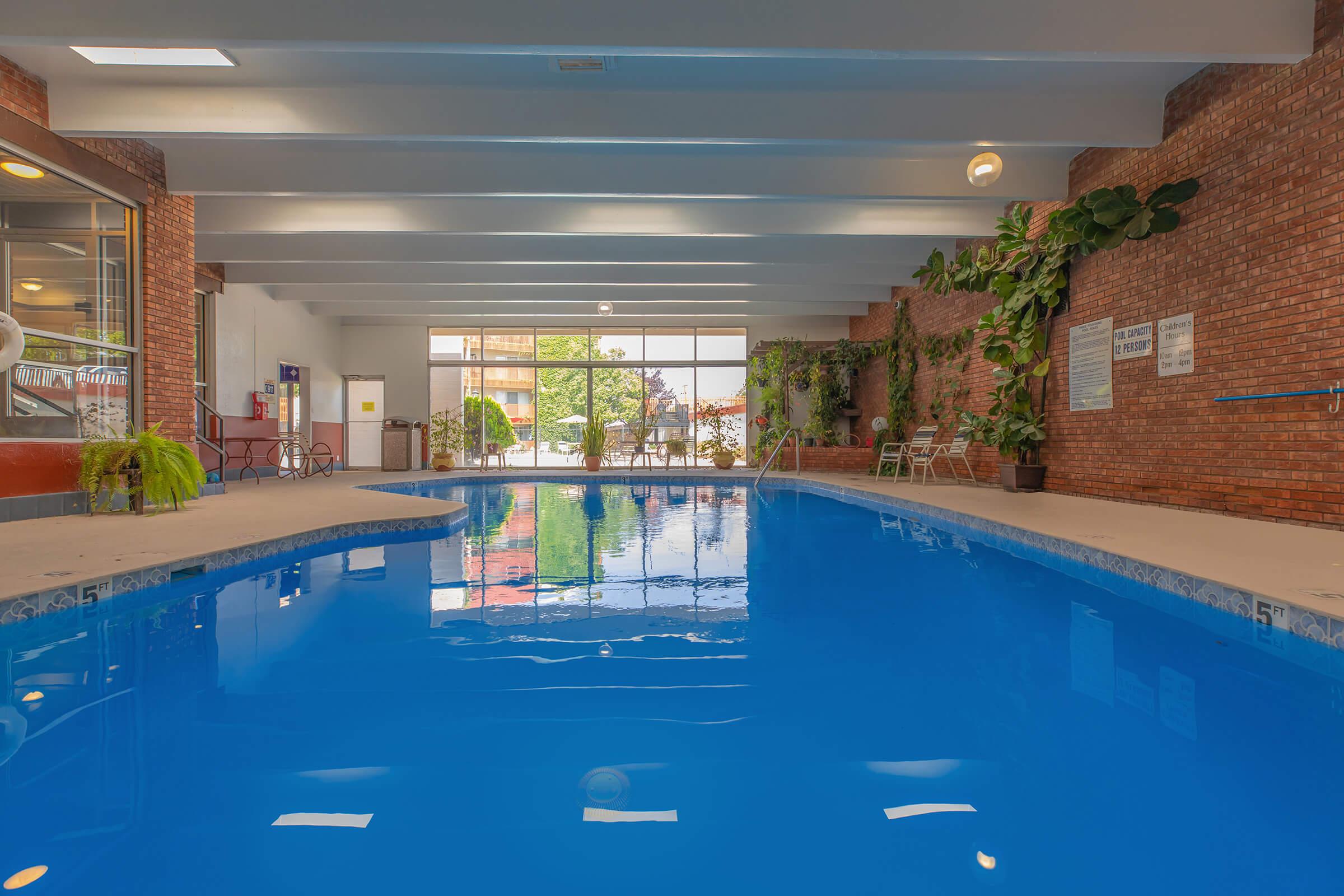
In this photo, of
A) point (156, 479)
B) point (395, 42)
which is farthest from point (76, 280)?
point (395, 42)

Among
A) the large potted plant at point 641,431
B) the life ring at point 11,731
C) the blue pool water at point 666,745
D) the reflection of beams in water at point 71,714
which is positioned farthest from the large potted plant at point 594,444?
the life ring at point 11,731

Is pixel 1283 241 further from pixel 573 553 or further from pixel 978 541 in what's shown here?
pixel 573 553

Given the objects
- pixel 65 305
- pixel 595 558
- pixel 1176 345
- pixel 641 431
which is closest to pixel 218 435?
pixel 65 305

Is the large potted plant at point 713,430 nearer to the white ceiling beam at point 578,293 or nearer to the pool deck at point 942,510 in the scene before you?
the white ceiling beam at point 578,293

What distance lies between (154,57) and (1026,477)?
8.56m

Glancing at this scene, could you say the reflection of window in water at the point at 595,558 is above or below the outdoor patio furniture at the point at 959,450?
below

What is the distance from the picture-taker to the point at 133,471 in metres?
5.73

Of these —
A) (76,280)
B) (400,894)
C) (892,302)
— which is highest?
(892,302)

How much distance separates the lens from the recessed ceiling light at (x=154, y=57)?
4.92 metres

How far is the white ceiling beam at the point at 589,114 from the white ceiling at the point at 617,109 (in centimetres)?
2

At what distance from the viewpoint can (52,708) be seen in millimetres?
2119

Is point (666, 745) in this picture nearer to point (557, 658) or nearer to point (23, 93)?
point (557, 658)

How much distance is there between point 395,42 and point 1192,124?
19.2 ft

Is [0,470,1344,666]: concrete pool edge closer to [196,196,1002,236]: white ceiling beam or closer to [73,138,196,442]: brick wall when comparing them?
[73,138,196,442]: brick wall
